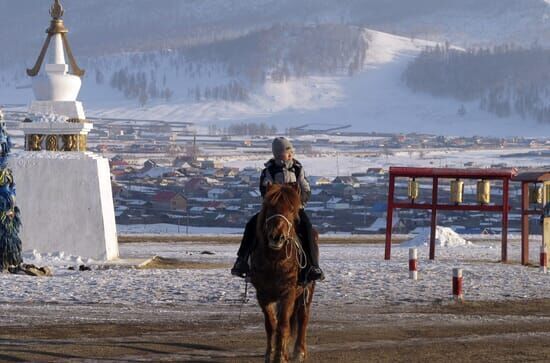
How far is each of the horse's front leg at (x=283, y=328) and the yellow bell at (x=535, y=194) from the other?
18.1 meters

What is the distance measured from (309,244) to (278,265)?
0.84 meters

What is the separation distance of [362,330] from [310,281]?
9.95ft

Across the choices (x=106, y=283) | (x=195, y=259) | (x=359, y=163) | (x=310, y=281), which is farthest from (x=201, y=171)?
(x=310, y=281)

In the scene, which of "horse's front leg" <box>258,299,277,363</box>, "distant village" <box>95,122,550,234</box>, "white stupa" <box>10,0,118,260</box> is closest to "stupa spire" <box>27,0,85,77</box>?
"white stupa" <box>10,0,118,260</box>

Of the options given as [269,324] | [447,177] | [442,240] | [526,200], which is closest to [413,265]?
[447,177]

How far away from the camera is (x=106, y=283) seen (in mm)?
27719

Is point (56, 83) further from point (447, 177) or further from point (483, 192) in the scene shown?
point (483, 192)

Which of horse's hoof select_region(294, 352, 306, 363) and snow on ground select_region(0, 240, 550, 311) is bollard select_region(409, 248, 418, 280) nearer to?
snow on ground select_region(0, 240, 550, 311)

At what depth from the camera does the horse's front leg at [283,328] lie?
17.4 m

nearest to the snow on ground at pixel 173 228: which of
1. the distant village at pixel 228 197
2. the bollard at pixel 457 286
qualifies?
the distant village at pixel 228 197

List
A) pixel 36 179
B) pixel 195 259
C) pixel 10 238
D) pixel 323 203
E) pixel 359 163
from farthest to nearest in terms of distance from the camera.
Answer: pixel 359 163, pixel 323 203, pixel 195 259, pixel 36 179, pixel 10 238

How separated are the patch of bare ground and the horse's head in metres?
1.73

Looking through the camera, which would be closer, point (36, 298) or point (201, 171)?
point (36, 298)

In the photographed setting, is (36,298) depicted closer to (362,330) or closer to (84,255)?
Result: (362,330)
